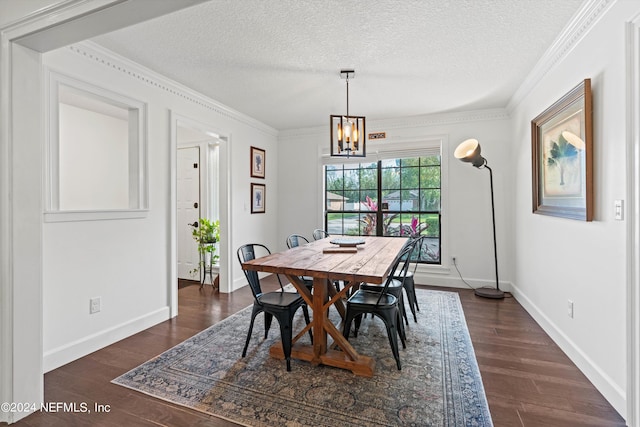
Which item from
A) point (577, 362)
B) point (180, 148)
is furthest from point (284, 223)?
point (577, 362)

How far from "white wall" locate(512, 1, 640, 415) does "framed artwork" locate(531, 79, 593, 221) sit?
1.9 inches

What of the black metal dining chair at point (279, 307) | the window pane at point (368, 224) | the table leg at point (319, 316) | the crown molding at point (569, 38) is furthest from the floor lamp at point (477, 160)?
the black metal dining chair at point (279, 307)

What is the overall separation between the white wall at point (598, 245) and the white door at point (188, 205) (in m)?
4.50

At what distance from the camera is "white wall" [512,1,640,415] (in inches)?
70.5

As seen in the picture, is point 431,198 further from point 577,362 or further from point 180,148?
point 180,148

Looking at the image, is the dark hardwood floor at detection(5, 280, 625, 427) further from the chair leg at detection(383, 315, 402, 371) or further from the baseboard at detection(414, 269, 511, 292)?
the baseboard at detection(414, 269, 511, 292)

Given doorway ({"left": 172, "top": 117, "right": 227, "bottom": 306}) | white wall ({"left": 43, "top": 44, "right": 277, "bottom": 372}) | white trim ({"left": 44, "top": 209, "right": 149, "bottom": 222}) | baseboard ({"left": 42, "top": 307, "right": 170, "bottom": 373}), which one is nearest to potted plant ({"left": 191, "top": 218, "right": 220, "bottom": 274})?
doorway ({"left": 172, "top": 117, "right": 227, "bottom": 306})

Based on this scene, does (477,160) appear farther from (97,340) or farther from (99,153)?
(99,153)

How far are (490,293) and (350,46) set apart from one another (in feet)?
10.8

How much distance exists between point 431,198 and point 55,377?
449cm

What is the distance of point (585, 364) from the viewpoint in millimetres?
2166

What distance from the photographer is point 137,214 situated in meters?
2.96

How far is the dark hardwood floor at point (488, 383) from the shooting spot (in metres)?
1.74

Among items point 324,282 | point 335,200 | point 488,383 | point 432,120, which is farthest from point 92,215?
point 432,120
